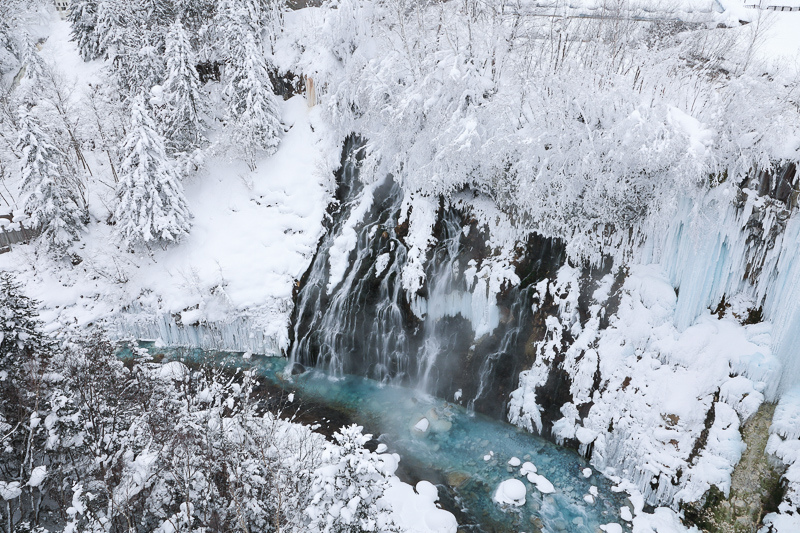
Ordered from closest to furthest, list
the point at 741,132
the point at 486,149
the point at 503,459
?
the point at 741,132, the point at 503,459, the point at 486,149

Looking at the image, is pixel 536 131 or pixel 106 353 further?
pixel 536 131

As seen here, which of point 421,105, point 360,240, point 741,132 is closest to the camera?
point 741,132

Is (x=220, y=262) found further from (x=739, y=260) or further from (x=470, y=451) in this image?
(x=739, y=260)

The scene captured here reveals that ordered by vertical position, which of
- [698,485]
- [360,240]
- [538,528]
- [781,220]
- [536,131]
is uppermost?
[536,131]

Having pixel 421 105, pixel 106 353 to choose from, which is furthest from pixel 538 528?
pixel 421 105

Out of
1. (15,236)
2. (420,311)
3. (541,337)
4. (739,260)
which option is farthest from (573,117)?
(15,236)

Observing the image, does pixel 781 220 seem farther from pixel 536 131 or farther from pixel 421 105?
pixel 421 105
